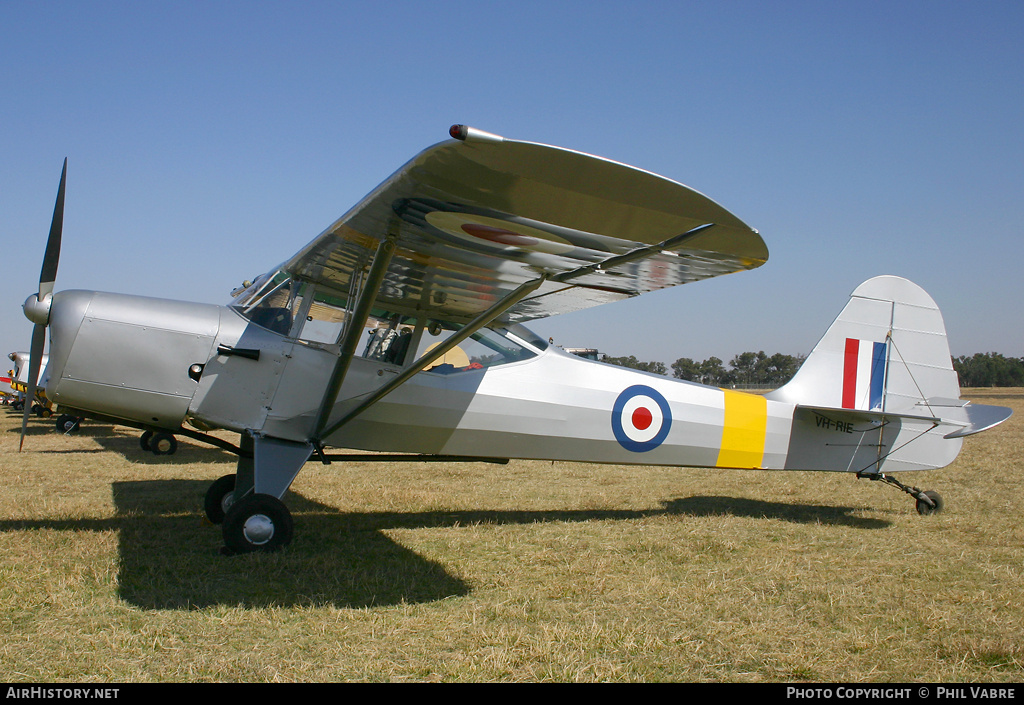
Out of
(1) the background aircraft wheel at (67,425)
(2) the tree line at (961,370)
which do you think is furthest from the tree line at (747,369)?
(1) the background aircraft wheel at (67,425)

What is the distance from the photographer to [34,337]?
4977 millimetres

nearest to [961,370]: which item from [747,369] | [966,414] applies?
[747,369]

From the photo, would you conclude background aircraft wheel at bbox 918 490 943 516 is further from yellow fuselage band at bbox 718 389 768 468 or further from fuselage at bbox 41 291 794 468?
yellow fuselage band at bbox 718 389 768 468

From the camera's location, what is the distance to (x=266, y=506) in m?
4.57

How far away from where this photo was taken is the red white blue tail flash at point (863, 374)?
22.0 feet

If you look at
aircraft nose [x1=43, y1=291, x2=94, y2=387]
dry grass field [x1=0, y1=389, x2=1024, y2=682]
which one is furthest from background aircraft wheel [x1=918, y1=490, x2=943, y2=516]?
aircraft nose [x1=43, y1=291, x2=94, y2=387]

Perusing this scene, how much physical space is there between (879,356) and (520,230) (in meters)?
4.84

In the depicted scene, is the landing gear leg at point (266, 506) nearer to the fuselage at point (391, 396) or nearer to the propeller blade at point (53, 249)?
the fuselage at point (391, 396)

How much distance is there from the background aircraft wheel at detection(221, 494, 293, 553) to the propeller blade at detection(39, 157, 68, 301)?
206cm

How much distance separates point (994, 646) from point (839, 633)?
0.64 meters

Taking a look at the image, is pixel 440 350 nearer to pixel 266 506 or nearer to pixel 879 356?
pixel 266 506

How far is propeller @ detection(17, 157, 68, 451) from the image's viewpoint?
468cm
